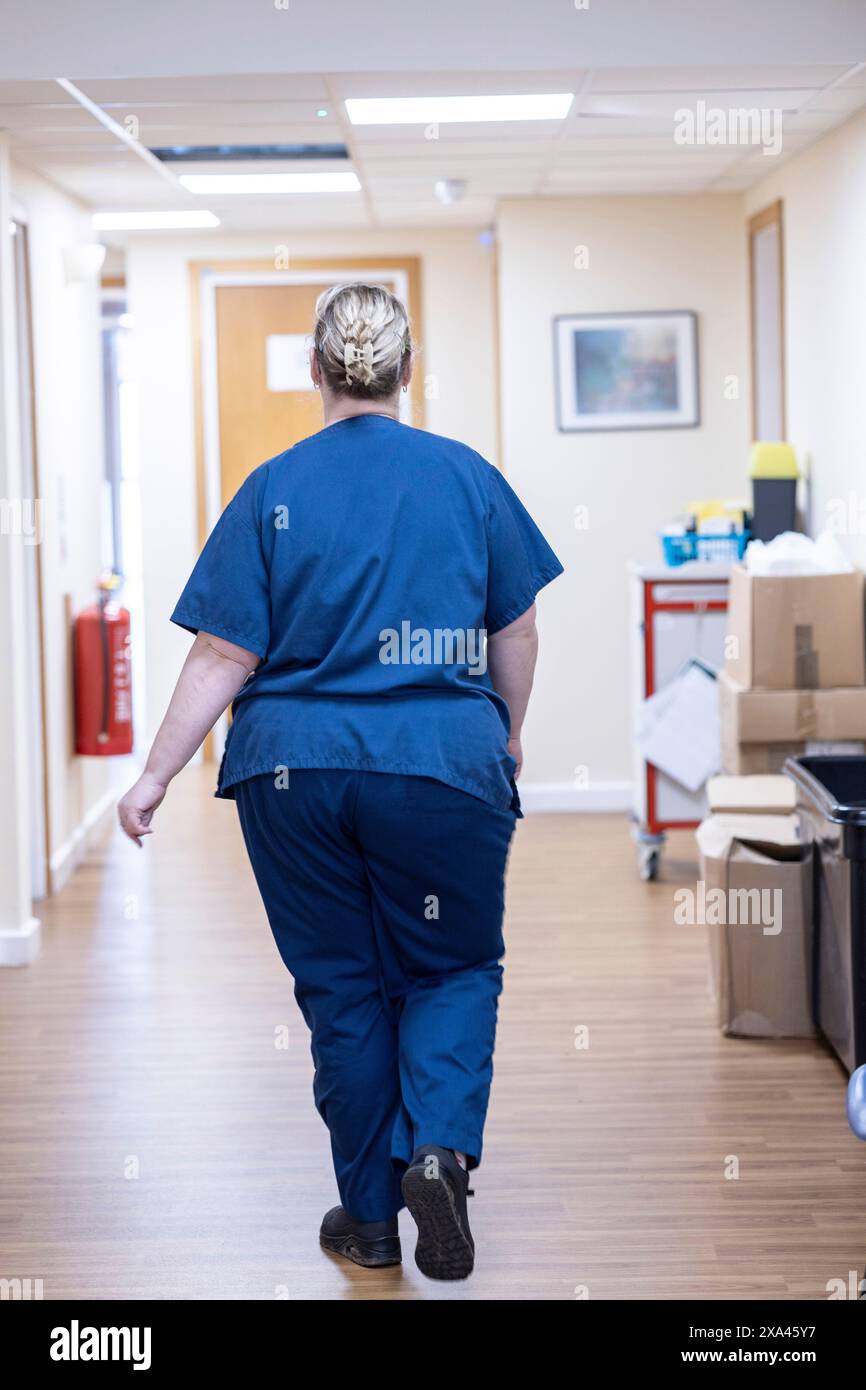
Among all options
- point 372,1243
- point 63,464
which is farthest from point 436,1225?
point 63,464

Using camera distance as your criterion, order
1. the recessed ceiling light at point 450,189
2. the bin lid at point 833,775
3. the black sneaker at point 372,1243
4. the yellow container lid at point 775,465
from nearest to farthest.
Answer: the black sneaker at point 372,1243 → the bin lid at point 833,775 → the yellow container lid at point 775,465 → the recessed ceiling light at point 450,189

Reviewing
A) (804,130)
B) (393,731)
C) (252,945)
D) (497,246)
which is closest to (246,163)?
(497,246)

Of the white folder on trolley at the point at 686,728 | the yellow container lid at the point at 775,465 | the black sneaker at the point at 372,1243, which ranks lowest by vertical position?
the black sneaker at the point at 372,1243

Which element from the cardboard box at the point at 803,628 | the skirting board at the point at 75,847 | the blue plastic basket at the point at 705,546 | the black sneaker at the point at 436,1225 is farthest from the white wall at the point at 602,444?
the black sneaker at the point at 436,1225

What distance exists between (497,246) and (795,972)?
3.54 metres

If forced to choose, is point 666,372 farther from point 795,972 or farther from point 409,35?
point 795,972

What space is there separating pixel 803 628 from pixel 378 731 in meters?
2.36

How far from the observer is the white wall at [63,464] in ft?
17.3

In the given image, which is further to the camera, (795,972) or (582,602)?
(582,602)

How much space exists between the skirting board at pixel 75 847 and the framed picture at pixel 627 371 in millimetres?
2215

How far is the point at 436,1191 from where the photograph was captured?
89.2 inches

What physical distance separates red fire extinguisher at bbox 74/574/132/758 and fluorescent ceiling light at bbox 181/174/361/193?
4.85ft

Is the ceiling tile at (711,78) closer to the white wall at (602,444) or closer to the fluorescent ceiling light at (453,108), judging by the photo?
the fluorescent ceiling light at (453,108)

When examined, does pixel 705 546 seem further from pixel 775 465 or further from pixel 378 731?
pixel 378 731
